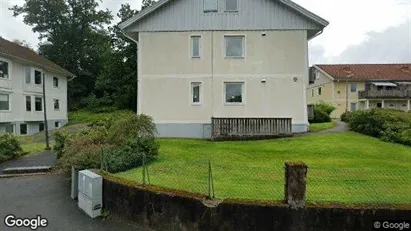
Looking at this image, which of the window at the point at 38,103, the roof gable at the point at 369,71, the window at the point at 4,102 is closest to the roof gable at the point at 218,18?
the window at the point at 4,102

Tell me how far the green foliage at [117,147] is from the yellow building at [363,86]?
120 ft

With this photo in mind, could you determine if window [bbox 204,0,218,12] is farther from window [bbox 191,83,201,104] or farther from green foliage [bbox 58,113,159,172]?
green foliage [bbox 58,113,159,172]

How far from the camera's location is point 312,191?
7.92 metres

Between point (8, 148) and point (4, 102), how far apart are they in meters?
13.2

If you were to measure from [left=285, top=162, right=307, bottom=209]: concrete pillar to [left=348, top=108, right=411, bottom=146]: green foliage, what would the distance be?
12505 mm

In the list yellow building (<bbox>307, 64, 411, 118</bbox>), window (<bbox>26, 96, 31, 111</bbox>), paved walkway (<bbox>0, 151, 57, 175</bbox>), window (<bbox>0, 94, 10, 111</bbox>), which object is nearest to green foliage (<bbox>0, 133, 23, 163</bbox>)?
paved walkway (<bbox>0, 151, 57, 175</bbox>)

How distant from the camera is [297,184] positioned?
6.55m

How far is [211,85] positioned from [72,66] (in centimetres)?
3875

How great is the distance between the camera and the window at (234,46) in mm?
21031

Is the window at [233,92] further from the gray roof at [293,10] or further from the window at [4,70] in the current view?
the window at [4,70]

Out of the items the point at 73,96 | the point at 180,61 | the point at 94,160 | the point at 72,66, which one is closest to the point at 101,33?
the point at 72,66

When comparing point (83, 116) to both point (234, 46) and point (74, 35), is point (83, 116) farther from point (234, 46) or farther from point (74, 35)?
point (234, 46)

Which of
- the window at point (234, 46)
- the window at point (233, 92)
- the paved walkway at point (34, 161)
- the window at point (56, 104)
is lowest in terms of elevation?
the paved walkway at point (34, 161)

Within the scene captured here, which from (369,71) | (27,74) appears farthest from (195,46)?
(369,71)
